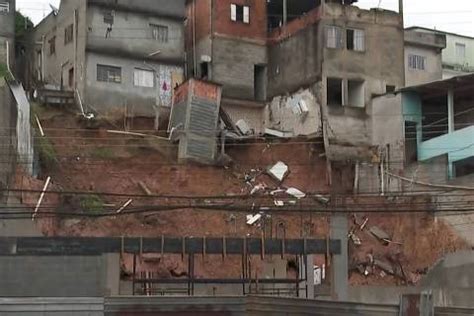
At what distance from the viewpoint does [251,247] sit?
22.7m

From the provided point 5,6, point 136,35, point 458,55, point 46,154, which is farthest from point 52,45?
point 458,55

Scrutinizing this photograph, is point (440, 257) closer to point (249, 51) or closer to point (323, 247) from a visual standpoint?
point (323, 247)

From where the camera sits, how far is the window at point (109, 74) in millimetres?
44219

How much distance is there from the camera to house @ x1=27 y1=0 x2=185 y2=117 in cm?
4403

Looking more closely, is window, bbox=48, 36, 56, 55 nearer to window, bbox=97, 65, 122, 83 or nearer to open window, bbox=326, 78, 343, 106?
→ window, bbox=97, 65, 122, 83

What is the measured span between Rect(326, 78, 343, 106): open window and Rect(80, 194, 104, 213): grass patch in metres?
14.1

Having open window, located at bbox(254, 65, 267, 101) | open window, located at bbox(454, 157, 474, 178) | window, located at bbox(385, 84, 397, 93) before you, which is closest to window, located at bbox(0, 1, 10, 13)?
open window, located at bbox(254, 65, 267, 101)

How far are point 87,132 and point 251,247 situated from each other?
67.9 ft

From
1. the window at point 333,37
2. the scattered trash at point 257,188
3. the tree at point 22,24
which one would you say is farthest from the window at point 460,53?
the tree at point 22,24

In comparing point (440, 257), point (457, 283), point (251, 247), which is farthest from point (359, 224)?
point (251, 247)

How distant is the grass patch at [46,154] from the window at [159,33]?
35.3 feet

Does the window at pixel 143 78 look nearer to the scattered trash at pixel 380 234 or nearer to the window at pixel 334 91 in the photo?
the window at pixel 334 91

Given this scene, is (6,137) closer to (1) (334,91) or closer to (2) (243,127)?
(2) (243,127)

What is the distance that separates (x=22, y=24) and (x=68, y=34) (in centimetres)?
767
